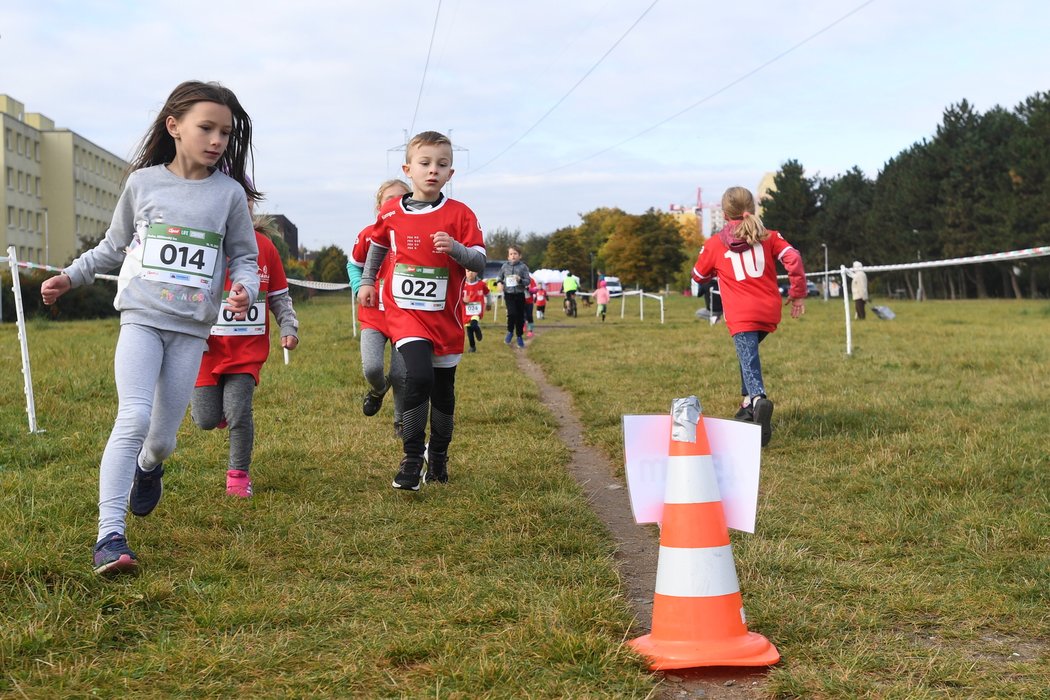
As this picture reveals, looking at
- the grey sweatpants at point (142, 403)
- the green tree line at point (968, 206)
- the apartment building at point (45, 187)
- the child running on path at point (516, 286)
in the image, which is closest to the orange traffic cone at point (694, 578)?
the grey sweatpants at point (142, 403)

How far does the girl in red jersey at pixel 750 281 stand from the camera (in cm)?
765

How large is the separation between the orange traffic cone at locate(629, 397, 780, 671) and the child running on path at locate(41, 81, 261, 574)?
1897mm

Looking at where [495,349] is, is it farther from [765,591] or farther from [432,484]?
[765,591]

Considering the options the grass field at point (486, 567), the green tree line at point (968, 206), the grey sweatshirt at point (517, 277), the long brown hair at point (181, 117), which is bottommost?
the grass field at point (486, 567)

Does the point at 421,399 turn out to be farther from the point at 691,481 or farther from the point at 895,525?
the point at 691,481

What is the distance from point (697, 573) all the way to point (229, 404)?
3.33m

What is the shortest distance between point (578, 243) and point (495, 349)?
124671 millimetres

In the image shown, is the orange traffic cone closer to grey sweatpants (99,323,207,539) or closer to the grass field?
the grass field

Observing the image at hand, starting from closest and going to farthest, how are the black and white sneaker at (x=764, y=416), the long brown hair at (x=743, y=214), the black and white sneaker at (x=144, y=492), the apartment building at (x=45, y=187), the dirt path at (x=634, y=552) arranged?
the dirt path at (x=634, y=552), the black and white sneaker at (x=144, y=492), the black and white sneaker at (x=764, y=416), the long brown hair at (x=743, y=214), the apartment building at (x=45, y=187)

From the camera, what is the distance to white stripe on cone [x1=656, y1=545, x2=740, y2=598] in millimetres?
3307

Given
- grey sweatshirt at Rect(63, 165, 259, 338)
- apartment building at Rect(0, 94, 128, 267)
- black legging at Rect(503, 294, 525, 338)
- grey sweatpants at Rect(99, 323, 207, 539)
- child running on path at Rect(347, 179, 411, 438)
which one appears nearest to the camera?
grey sweatpants at Rect(99, 323, 207, 539)

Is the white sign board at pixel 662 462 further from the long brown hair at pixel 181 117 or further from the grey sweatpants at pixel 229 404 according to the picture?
the grey sweatpants at pixel 229 404

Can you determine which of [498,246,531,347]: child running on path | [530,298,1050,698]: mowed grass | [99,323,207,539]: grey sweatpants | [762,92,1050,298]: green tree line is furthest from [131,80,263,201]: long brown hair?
[762,92,1050,298]: green tree line

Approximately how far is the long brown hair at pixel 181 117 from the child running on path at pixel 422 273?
1201 millimetres
